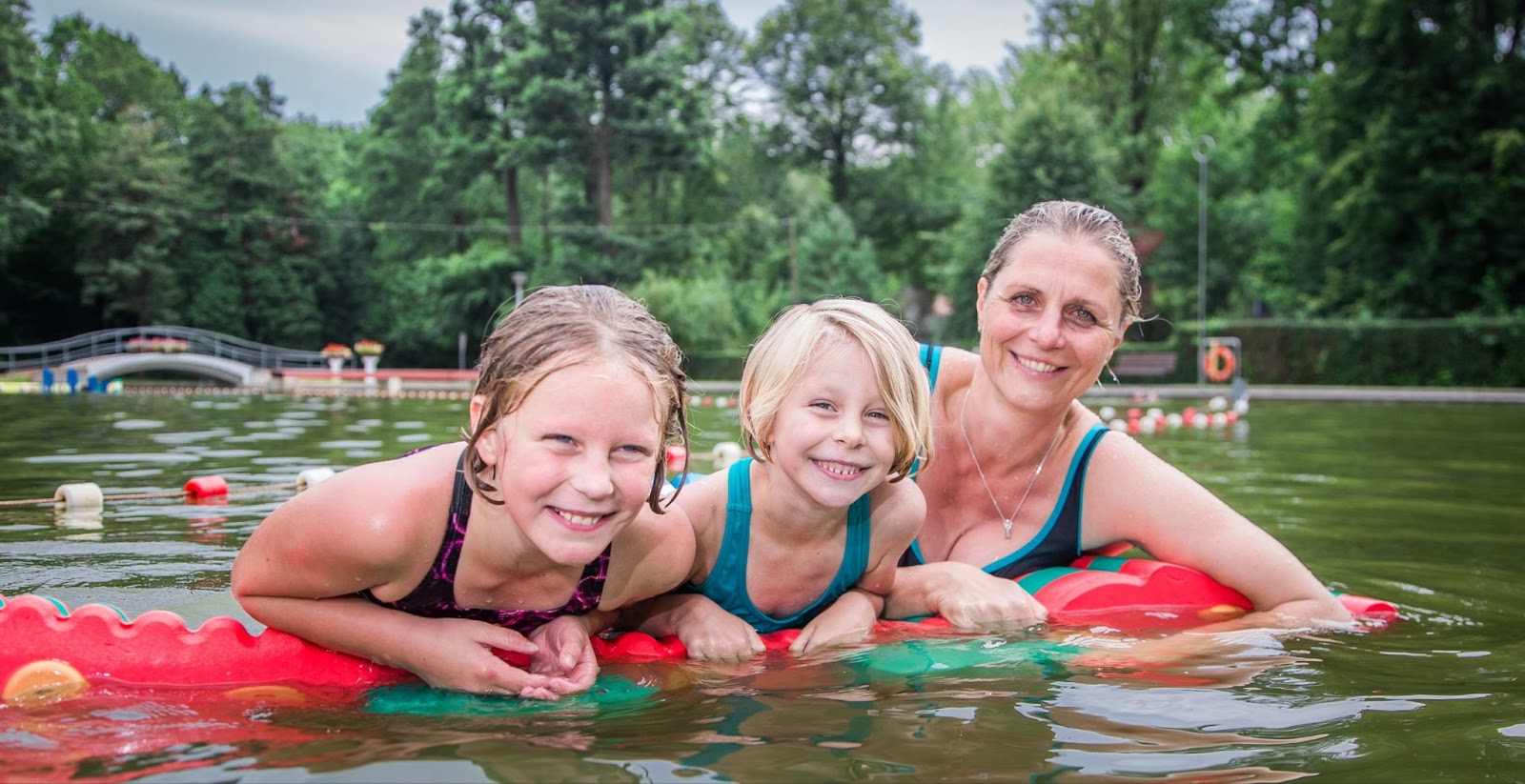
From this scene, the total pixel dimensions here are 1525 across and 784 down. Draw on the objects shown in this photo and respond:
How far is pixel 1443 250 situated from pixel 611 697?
36.6 m

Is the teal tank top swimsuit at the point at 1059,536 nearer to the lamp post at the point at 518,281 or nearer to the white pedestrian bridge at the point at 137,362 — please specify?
the lamp post at the point at 518,281

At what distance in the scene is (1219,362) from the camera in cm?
3142

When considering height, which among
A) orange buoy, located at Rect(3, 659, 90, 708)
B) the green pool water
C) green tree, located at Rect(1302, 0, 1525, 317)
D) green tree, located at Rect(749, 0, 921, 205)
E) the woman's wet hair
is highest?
green tree, located at Rect(749, 0, 921, 205)

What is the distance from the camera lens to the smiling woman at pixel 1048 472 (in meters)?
4.12

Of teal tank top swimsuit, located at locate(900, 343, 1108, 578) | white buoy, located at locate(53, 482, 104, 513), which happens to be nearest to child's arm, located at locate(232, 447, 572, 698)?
teal tank top swimsuit, located at locate(900, 343, 1108, 578)

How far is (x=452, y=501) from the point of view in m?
→ 3.12

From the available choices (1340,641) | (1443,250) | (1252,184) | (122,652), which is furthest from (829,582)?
(1252,184)

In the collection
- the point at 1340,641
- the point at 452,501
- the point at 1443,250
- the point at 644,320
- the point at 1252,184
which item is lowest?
the point at 1340,641

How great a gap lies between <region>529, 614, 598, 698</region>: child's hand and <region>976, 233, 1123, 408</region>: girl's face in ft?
5.99

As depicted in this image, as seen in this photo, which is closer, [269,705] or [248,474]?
[269,705]

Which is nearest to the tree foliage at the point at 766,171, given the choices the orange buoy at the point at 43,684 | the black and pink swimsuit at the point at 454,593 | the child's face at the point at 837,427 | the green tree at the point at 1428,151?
the green tree at the point at 1428,151

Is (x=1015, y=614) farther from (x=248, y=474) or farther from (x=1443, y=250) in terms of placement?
(x=1443, y=250)

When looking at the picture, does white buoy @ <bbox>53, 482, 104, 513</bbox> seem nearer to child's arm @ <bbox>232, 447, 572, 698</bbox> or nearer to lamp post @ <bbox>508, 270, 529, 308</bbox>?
child's arm @ <bbox>232, 447, 572, 698</bbox>

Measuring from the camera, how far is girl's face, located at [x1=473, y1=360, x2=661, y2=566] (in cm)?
284
